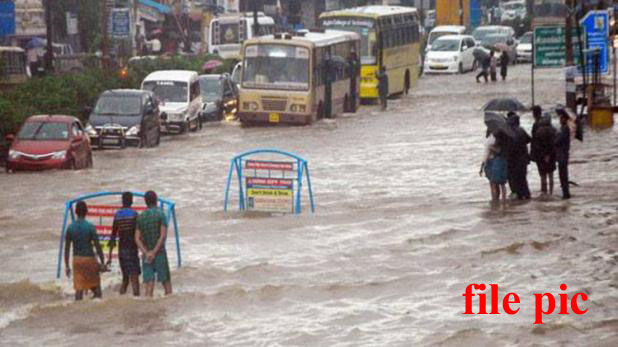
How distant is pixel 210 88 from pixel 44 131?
49.8ft

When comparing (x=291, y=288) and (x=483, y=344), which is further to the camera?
(x=291, y=288)

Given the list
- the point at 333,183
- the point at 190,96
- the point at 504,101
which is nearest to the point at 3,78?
the point at 190,96

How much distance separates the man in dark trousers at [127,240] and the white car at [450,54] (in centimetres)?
5187

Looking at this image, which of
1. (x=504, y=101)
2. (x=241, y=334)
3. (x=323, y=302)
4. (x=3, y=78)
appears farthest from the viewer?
(x=3, y=78)

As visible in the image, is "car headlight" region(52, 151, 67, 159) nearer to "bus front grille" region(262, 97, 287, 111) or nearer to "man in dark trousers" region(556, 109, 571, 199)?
"man in dark trousers" region(556, 109, 571, 199)

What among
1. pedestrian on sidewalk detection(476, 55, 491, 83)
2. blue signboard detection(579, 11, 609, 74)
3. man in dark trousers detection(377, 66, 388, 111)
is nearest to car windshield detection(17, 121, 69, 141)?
blue signboard detection(579, 11, 609, 74)

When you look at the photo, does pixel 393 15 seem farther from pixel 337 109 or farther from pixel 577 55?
pixel 577 55

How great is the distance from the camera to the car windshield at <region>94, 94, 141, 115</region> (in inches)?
1532

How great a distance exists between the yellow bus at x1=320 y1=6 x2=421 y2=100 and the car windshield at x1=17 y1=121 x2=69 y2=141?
69.6 feet

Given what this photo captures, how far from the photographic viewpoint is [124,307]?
18.8 meters

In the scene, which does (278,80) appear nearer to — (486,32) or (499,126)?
(499,126)

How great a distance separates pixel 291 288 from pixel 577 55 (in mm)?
24621

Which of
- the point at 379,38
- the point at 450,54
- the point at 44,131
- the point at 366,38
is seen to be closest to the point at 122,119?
the point at 44,131

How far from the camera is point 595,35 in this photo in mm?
40969
